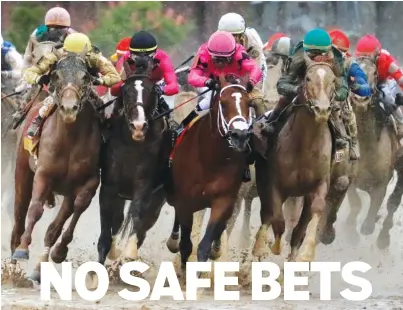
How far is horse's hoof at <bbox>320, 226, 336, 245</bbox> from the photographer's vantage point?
16.8 meters

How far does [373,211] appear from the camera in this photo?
18641 mm

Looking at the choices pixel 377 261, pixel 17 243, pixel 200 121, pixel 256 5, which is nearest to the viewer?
pixel 200 121

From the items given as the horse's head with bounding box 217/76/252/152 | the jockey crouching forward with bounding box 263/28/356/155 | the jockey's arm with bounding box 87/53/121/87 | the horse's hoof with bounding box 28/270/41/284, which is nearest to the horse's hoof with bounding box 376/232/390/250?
the jockey crouching forward with bounding box 263/28/356/155

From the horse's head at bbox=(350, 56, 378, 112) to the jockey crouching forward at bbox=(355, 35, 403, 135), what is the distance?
0.18 feet

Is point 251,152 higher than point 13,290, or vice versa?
point 251,152

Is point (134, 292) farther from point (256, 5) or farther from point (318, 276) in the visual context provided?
point (256, 5)

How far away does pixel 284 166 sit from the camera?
575 inches

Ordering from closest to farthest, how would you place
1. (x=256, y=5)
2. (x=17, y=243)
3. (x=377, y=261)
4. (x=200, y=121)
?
1. (x=200, y=121)
2. (x=17, y=243)
3. (x=377, y=261)
4. (x=256, y=5)

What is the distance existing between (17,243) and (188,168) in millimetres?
2196

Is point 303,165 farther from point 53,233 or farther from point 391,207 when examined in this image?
point 391,207

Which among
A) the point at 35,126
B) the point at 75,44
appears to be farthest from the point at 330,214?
the point at 75,44

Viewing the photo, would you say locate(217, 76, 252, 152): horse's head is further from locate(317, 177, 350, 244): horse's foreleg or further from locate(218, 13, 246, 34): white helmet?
locate(317, 177, 350, 244): horse's foreleg

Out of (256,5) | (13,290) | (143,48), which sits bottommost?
(13,290)

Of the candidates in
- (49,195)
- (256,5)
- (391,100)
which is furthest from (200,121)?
(256,5)
